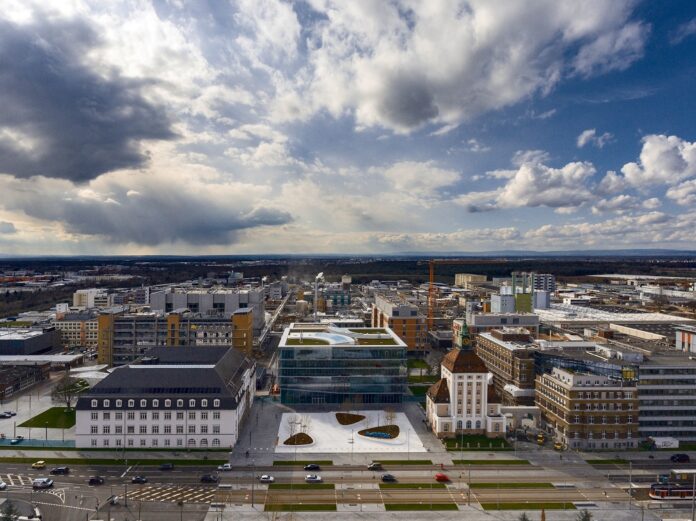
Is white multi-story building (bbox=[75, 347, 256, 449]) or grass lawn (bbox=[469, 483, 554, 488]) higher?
white multi-story building (bbox=[75, 347, 256, 449])

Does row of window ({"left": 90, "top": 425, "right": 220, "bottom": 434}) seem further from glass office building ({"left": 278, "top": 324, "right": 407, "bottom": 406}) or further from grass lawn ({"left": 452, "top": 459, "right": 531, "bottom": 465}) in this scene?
grass lawn ({"left": 452, "top": 459, "right": 531, "bottom": 465})

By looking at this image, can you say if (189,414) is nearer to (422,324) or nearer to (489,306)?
(422,324)

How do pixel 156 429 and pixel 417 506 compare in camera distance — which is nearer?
pixel 417 506

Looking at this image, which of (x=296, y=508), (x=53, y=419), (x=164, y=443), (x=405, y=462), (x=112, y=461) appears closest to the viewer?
(x=296, y=508)

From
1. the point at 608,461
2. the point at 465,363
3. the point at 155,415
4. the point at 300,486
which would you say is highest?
the point at 465,363

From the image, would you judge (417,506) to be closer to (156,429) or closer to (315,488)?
(315,488)

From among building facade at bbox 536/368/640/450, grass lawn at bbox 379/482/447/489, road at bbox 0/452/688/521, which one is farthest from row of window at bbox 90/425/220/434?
building facade at bbox 536/368/640/450

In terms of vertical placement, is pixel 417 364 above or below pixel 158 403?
below

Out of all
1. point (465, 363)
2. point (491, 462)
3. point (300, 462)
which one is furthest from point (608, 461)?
point (300, 462)
